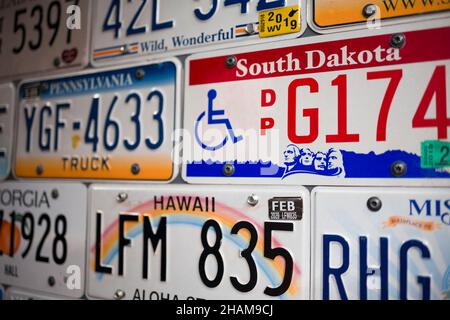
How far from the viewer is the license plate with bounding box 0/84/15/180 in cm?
207

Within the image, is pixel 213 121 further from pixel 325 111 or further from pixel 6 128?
pixel 6 128

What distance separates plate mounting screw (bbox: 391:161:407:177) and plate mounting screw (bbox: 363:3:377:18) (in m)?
0.53

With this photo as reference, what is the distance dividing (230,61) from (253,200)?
22.5 inches

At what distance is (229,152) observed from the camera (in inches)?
60.7

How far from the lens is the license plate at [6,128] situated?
2.07 meters

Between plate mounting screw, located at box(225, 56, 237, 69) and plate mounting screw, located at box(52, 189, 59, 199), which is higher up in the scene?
plate mounting screw, located at box(225, 56, 237, 69)

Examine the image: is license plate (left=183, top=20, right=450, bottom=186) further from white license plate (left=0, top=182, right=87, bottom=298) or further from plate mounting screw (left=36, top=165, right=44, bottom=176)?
plate mounting screw (left=36, top=165, right=44, bottom=176)

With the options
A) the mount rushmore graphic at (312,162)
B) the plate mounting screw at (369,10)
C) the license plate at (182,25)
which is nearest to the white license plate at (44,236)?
the license plate at (182,25)

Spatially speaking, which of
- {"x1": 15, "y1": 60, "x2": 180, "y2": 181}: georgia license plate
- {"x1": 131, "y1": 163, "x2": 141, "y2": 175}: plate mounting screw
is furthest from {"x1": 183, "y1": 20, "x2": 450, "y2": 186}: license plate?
{"x1": 131, "y1": 163, "x2": 141, "y2": 175}: plate mounting screw

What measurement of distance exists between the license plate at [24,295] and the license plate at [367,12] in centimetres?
167

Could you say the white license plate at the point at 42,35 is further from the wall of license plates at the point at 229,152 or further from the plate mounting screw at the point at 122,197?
the plate mounting screw at the point at 122,197
